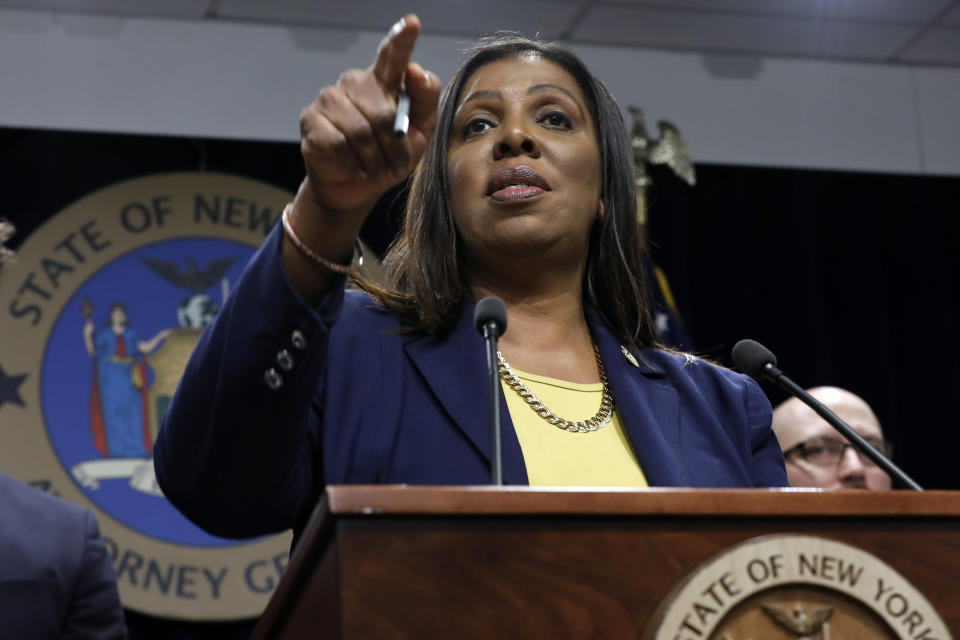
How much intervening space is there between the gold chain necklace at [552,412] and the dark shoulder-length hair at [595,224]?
17 cm

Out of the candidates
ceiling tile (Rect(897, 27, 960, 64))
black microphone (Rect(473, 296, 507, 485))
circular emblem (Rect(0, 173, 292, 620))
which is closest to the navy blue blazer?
black microphone (Rect(473, 296, 507, 485))

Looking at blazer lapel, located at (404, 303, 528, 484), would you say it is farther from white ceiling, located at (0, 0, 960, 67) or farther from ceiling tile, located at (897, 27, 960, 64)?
ceiling tile, located at (897, 27, 960, 64)

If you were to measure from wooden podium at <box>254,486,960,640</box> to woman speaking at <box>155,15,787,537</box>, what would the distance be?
0.25 meters

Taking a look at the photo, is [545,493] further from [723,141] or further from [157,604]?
[723,141]

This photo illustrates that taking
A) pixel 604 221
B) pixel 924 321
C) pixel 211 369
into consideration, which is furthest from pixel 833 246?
pixel 211 369

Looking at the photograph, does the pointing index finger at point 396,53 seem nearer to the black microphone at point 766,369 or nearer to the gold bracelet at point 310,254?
the gold bracelet at point 310,254

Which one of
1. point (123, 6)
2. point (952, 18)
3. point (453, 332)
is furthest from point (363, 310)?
point (952, 18)

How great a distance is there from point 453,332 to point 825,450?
259 centimetres

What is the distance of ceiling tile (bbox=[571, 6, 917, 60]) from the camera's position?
481cm

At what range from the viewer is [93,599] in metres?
2.46

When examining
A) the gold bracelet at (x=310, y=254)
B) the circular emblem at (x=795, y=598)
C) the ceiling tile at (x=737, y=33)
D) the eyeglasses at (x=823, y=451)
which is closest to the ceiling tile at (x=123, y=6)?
the ceiling tile at (x=737, y=33)

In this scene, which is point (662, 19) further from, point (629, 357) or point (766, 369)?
point (766, 369)

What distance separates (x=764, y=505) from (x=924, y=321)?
174 inches

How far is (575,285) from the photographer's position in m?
1.78
